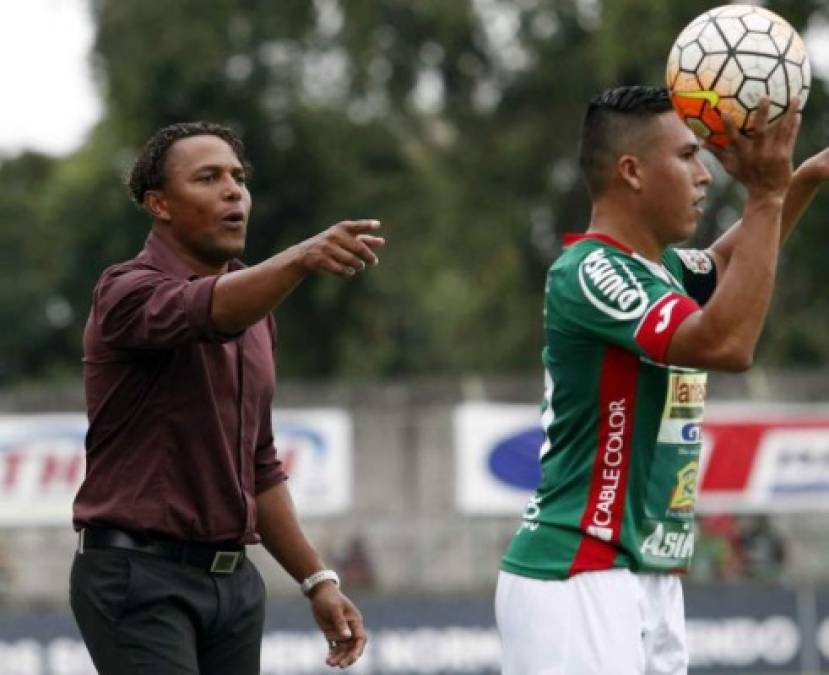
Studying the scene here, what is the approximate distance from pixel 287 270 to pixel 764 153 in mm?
1205

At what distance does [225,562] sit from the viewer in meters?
5.57

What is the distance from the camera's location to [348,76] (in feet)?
107

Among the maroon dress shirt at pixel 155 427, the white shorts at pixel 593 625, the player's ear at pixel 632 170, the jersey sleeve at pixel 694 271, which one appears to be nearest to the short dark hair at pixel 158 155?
the maroon dress shirt at pixel 155 427

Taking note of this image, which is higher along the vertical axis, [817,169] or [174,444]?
[817,169]

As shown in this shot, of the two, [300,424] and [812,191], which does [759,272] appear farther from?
[300,424]

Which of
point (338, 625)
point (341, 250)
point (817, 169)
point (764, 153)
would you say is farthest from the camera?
point (338, 625)

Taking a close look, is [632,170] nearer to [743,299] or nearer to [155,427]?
[743,299]

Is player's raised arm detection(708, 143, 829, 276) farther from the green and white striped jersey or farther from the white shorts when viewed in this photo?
the white shorts

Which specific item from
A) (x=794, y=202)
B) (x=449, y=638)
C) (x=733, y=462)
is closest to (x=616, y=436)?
(x=794, y=202)

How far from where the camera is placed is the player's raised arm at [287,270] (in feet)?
16.3

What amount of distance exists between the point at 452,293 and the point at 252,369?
4023cm

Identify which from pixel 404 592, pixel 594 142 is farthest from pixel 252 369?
pixel 404 592

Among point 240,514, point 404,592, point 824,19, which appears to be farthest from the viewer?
point 824,19

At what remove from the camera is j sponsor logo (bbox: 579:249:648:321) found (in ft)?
16.5
